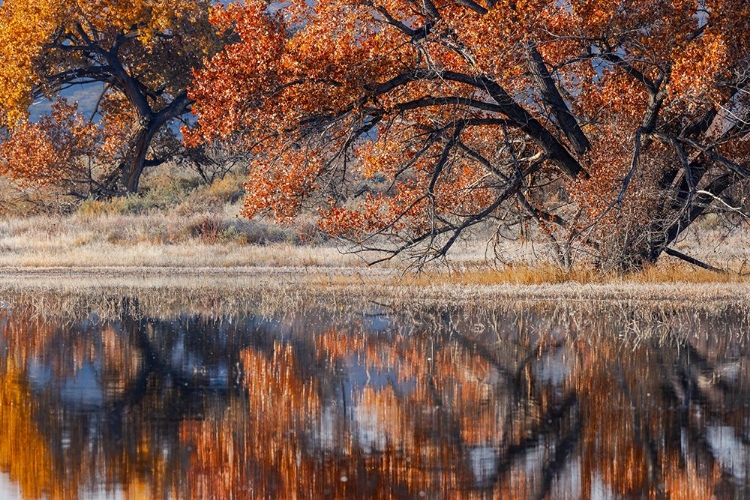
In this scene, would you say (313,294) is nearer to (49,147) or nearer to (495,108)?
(495,108)

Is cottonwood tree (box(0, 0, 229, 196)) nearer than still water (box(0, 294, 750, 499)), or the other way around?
still water (box(0, 294, 750, 499))

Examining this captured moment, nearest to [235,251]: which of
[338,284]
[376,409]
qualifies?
[338,284]

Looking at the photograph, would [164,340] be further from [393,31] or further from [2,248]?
[2,248]

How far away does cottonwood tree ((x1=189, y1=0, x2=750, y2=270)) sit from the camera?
19.1 metres

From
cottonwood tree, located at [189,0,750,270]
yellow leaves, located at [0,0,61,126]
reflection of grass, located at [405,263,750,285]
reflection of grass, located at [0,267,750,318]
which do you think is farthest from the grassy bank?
yellow leaves, located at [0,0,61,126]

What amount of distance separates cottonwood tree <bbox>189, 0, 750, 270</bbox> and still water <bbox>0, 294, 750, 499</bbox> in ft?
14.3

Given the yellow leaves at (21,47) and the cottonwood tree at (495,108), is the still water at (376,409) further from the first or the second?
the yellow leaves at (21,47)

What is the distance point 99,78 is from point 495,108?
2517 centimetres

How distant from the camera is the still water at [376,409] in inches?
298

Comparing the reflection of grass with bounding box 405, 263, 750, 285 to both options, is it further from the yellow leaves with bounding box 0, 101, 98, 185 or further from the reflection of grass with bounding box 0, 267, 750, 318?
the yellow leaves with bounding box 0, 101, 98, 185

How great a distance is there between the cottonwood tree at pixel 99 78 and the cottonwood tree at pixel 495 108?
1616cm

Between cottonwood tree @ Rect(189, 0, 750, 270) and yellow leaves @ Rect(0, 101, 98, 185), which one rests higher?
yellow leaves @ Rect(0, 101, 98, 185)

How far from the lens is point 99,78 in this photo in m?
42.9

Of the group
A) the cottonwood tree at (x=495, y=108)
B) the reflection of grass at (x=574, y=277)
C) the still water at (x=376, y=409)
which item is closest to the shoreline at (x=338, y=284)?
the reflection of grass at (x=574, y=277)
